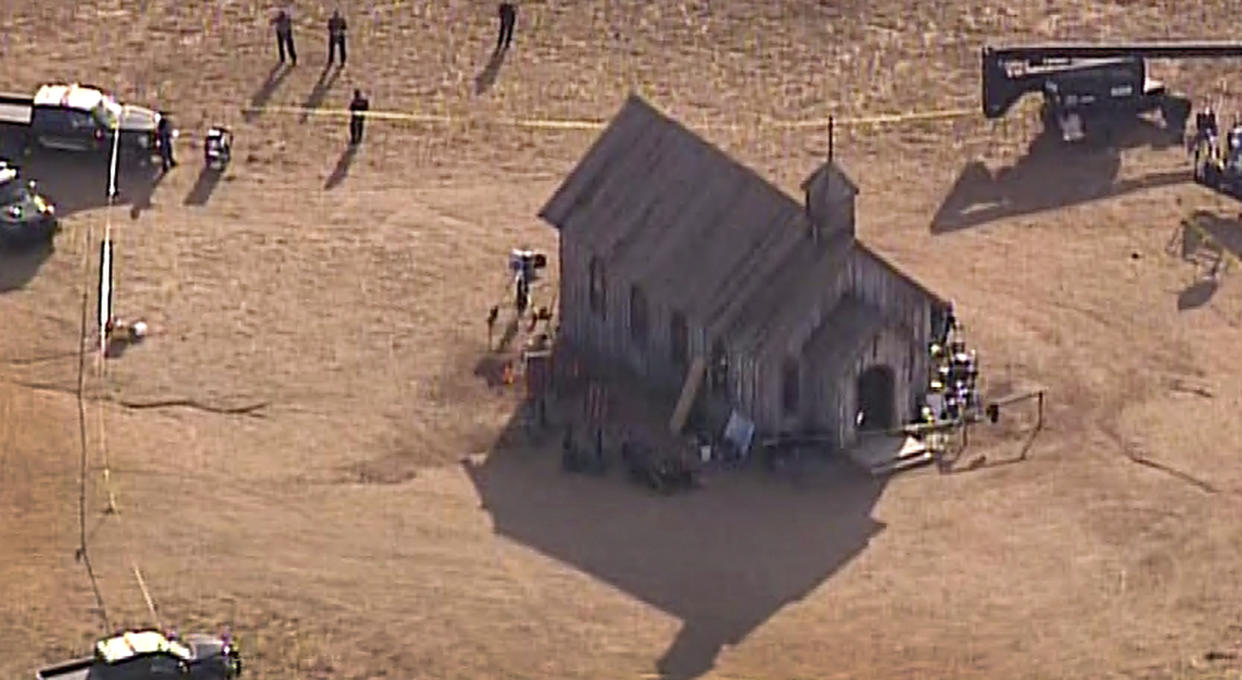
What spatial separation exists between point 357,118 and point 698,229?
15294 millimetres

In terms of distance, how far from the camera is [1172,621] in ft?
192

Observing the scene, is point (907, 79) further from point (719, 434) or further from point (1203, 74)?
point (719, 434)

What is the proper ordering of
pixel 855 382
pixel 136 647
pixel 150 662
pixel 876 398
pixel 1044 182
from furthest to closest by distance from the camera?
pixel 1044 182 → pixel 876 398 → pixel 855 382 → pixel 136 647 → pixel 150 662

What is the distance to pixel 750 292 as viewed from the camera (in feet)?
210

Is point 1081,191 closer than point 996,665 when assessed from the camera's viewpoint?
No

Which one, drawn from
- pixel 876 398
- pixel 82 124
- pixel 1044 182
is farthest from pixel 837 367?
pixel 82 124

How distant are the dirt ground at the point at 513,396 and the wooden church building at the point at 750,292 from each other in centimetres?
187

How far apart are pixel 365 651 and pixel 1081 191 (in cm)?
2450

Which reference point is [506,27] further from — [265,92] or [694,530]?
[694,530]

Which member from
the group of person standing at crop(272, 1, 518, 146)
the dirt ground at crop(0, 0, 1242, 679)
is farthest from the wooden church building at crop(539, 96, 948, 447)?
the group of person standing at crop(272, 1, 518, 146)

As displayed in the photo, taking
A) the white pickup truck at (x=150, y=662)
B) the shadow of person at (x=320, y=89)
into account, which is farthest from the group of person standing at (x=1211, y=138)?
the white pickup truck at (x=150, y=662)

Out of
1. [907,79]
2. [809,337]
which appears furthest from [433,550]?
[907,79]

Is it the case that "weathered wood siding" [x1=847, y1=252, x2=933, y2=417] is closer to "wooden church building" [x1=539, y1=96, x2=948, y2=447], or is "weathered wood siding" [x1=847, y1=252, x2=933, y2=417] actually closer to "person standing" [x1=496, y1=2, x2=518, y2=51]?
"wooden church building" [x1=539, y1=96, x2=948, y2=447]

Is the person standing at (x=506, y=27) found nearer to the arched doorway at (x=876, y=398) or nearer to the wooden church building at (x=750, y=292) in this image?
the wooden church building at (x=750, y=292)
